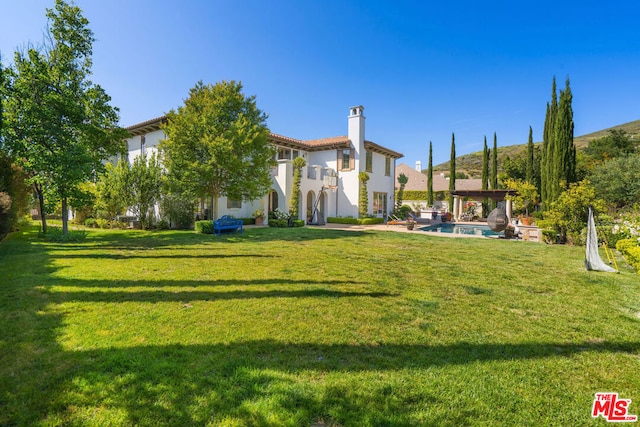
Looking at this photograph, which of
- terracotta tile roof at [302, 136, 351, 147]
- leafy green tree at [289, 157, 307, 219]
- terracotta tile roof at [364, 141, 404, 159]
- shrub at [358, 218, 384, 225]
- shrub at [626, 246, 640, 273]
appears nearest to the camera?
shrub at [626, 246, 640, 273]

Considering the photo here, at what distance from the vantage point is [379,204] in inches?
1216

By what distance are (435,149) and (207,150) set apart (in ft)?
102

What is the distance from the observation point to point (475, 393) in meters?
2.80

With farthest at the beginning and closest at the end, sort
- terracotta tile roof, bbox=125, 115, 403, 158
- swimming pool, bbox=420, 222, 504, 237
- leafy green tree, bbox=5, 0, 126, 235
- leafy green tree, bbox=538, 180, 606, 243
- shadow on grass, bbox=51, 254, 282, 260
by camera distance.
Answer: swimming pool, bbox=420, 222, 504, 237 < terracotta tile roof, bbox=125, 115, 403, 158 < leafy green tree, bbox=538, 180, 606, 243 < leafy green tree, bbox=5, 0, 126, 235 < shadow on grass, bbox=51, 254, 282, 260

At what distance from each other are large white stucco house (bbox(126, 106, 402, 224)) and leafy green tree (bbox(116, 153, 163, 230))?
373 cm

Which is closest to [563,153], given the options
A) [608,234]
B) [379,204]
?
[608,234]

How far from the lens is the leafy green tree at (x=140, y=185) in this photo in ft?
58.1

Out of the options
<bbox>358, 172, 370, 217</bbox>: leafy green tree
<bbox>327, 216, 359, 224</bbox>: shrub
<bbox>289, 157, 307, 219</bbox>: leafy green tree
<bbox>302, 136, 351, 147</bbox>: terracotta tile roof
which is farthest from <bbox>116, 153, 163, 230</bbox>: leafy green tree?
<bbox>358, 172, 370, 217</bbox>: leafy green tree

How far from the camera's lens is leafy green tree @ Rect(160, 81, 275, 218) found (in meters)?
15.8

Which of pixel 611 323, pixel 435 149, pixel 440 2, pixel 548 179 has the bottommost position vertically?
pixel 611 323

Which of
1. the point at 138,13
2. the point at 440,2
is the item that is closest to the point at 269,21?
the point at 138,13

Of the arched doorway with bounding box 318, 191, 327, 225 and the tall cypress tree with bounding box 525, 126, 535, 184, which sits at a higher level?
the tall cypress tree with bounding box 525, 126, 535, 184

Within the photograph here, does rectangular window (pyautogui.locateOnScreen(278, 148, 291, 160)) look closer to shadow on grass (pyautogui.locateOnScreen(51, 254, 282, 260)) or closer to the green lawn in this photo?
shadow on grass (pyautogui.locateOnScreen(51, 254, 282, 260))

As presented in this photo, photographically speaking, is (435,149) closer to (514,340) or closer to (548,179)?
(548,179)
